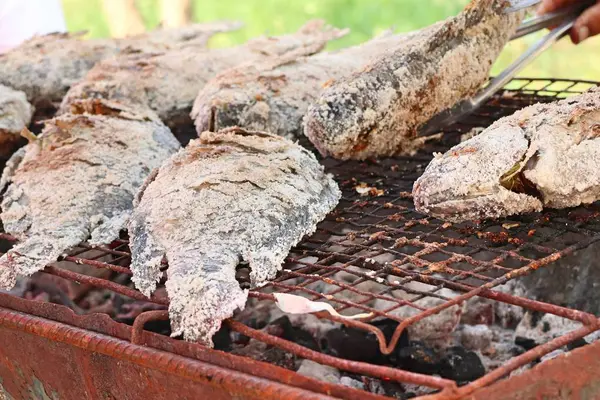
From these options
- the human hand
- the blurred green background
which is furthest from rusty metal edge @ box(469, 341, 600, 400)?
the blurred green background

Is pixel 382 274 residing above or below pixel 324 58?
below

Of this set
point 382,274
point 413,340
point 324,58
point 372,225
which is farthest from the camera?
point 324,58

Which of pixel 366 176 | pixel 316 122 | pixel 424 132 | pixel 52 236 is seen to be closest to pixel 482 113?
pixel 424 132

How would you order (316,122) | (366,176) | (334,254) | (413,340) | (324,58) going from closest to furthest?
(334,254)
(316,122)
(366,176)
(413,340)
(324,58)

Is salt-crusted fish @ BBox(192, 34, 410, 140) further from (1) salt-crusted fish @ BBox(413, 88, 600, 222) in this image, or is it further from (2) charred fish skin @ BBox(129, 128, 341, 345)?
(1) salt-crusted fish @ BBox(413, 88, 600, 222)

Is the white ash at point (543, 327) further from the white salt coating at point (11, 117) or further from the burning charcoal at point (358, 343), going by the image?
the white salt coating at point (11, 117)

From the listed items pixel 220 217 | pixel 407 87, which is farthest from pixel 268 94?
pixel 220 217

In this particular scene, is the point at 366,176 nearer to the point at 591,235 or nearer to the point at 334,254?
the point at 334,254
